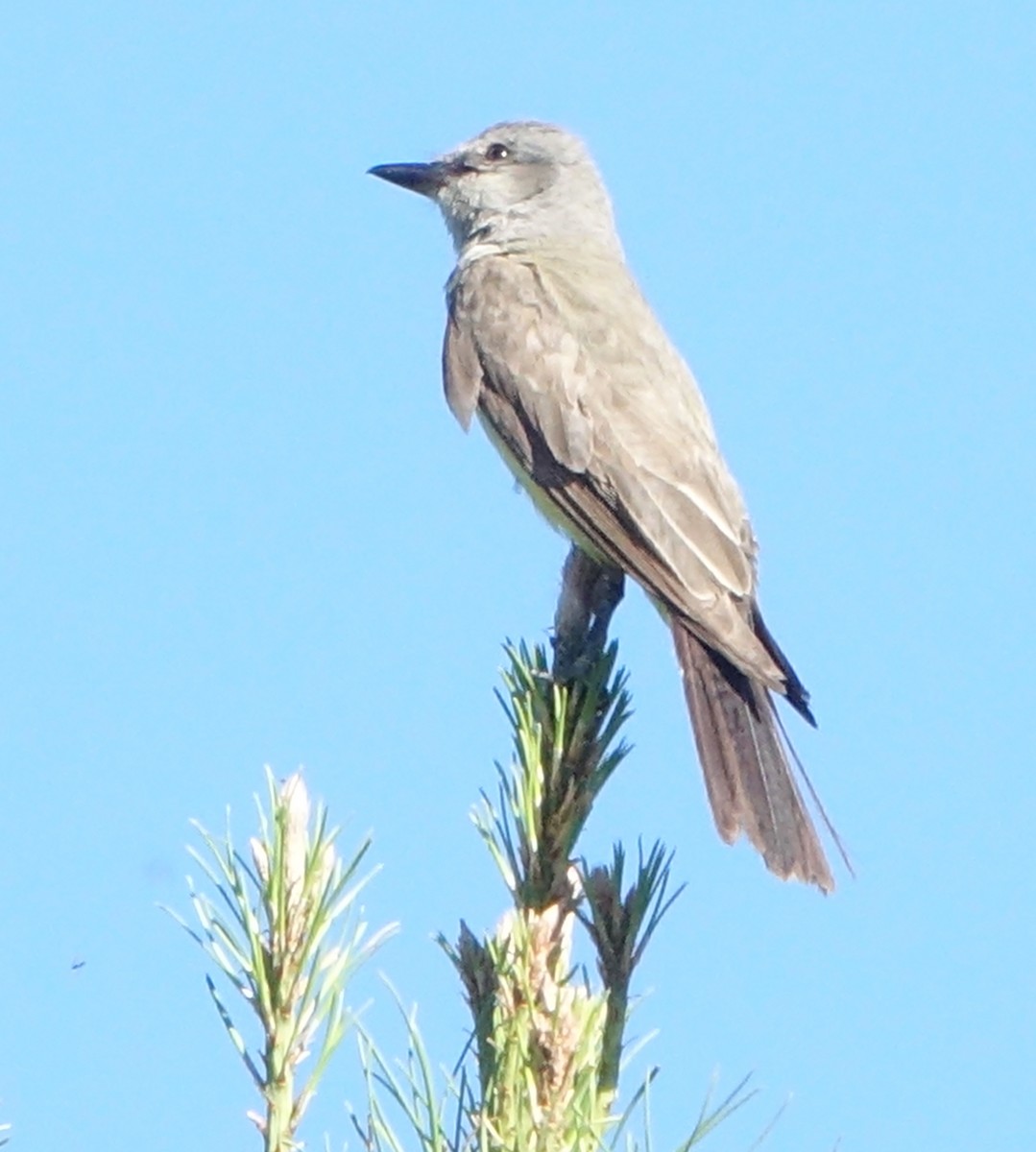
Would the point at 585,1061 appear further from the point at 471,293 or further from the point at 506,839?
the point at 471,293

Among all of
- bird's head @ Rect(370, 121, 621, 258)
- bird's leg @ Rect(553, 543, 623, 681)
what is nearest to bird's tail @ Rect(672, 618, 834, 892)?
bird's leg @ Rect(553, 543, 623, 681)

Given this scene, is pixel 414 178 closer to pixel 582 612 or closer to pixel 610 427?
pixel 610 427

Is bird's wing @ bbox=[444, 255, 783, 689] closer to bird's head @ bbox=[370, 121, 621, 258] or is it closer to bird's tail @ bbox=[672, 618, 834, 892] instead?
bird's tail @ bbox=[672, 618, 834, 892]

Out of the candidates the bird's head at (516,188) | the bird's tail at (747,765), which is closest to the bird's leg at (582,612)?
the bird's tail at (747,765)

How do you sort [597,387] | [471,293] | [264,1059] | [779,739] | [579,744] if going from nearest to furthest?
[264,1059]
[579,744]
[779,739]
[597,387]
[471,293]

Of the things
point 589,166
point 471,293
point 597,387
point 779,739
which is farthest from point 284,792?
point 589,166
